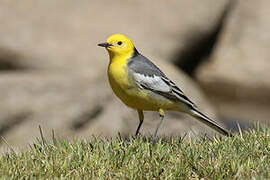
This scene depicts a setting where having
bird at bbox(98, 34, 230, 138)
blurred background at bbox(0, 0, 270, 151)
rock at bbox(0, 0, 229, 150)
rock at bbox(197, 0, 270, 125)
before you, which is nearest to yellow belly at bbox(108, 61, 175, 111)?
bird at bbox(98, 34, 230, 138)

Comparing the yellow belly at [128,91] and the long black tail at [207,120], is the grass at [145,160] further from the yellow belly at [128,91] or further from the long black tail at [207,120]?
the long black tail at [207,120]

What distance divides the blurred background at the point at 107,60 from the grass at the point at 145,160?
2840 millimetres

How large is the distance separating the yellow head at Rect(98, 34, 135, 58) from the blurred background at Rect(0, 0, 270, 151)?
7.03 ft

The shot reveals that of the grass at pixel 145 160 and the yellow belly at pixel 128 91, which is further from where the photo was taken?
the yellow belly at pixel 128 91

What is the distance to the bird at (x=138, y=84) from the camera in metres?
7.14

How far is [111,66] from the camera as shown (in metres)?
7.30

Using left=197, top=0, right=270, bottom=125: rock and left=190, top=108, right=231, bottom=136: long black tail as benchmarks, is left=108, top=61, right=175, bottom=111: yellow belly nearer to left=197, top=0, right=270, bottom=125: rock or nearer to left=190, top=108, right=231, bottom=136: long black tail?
left=190, top=108, right=231, bottom=136: long black tail

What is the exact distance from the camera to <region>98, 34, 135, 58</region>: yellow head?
749 cm

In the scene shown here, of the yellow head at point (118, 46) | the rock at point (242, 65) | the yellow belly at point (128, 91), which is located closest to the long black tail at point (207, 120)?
the yellow belly at point (128, 91)

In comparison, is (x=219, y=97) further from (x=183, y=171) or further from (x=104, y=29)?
(x=183, y=171)

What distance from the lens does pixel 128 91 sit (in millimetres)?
7117

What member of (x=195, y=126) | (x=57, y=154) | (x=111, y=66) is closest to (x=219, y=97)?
(x=195, y=126)

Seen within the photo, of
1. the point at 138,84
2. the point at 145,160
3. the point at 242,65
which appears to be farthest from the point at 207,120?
the point at 242,65

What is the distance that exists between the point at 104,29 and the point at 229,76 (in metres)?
3.99
